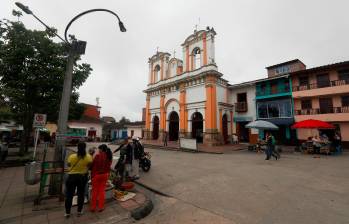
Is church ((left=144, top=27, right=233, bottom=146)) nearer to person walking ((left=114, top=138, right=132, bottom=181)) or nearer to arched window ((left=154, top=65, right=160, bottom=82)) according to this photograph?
arched window ((left=154, top=65, right=160, bottom=82))

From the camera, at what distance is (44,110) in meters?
11.6

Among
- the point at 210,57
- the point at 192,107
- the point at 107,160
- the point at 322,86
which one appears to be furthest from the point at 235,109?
the point at 107,160

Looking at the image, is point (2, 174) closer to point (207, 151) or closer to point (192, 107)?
point (207, 151)

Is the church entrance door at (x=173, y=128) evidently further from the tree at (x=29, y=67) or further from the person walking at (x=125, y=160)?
the person walking at (x=125, y=160)

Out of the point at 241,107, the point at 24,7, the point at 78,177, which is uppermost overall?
the point at 241,107

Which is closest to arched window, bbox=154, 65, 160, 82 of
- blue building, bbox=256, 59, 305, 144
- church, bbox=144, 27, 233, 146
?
church, bbox=144, 27, 233, 146

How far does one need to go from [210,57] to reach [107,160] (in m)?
19.5

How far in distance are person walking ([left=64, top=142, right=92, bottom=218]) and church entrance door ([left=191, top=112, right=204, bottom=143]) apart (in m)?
18.6

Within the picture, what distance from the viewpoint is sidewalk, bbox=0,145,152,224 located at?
387cm

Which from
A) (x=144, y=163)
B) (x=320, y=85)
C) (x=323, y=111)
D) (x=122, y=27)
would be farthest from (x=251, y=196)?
(x=320, y=85)

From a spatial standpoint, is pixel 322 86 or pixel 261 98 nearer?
pixel 322 86

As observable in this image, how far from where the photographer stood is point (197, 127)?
23.1m

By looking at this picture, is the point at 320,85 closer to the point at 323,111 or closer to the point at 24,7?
the point at 323,111

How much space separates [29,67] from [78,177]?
8968 mm
